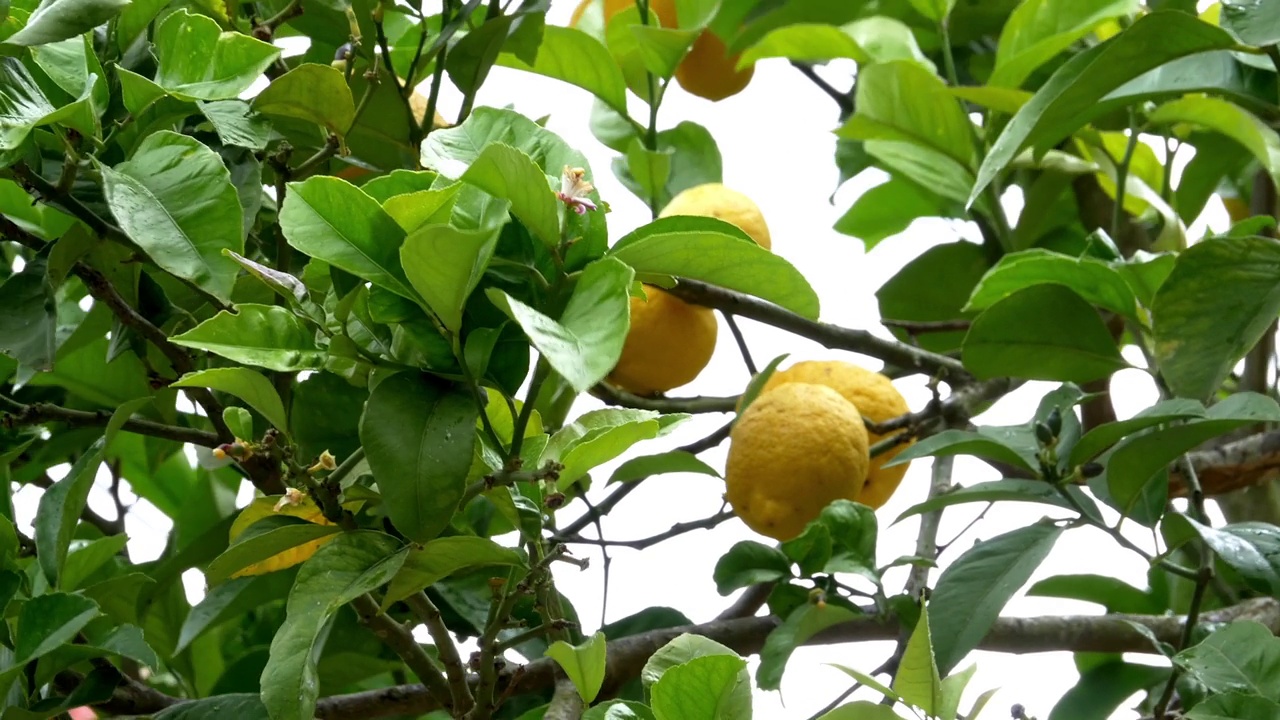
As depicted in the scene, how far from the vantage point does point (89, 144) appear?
0.55 metres

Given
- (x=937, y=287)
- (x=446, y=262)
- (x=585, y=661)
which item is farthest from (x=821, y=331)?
(x=446, y=262)

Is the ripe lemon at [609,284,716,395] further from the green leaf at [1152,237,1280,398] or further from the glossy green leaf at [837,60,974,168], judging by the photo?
the green leaf at [1152,237,1280,398]

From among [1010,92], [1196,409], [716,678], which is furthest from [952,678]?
[1010,92]

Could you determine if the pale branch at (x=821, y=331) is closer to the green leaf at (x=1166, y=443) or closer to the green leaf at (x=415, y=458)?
the green leaf at (x=1166, y=443)

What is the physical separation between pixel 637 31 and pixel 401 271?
543 mm

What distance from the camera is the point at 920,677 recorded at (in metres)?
0.48

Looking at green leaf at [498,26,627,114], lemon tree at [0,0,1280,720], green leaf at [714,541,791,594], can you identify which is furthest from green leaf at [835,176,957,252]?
green leaf at [714,541,791,594]

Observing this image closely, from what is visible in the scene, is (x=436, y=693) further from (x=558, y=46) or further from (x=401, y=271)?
(x=558, y=46)

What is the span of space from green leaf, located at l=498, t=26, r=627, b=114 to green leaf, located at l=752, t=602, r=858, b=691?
440mm

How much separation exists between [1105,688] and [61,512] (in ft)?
2.28

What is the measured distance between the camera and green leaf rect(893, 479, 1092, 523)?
73 centimetres

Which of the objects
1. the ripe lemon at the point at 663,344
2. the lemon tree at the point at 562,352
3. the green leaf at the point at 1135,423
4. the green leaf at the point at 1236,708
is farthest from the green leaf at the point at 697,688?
the ripe lemon at the point at 663,344

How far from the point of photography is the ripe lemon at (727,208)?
887mm

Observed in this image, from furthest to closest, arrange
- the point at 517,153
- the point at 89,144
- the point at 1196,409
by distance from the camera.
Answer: the point at 1196,409
the point at 89,144
the point at 517,153
